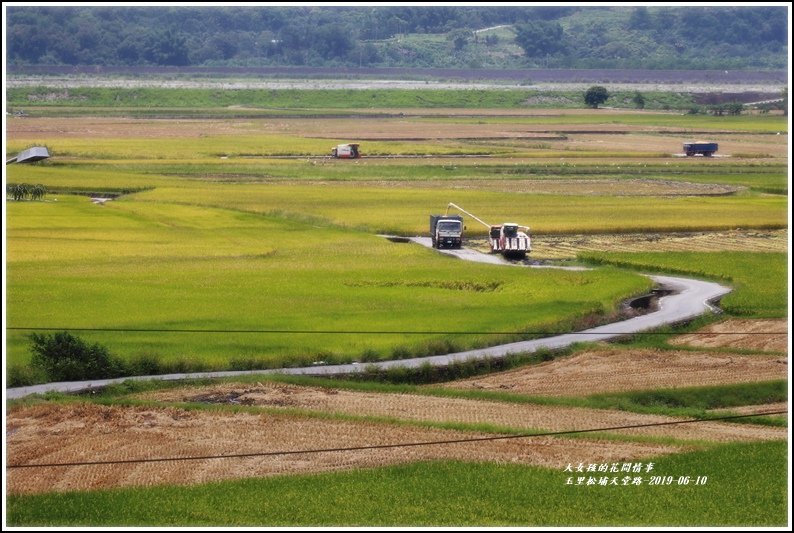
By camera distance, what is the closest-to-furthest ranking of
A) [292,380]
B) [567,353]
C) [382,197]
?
[292,380] < [567,353] < [382,197]

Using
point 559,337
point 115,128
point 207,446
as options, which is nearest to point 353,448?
point 207,446

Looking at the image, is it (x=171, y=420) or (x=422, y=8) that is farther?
Answer: (x=422, y=8)

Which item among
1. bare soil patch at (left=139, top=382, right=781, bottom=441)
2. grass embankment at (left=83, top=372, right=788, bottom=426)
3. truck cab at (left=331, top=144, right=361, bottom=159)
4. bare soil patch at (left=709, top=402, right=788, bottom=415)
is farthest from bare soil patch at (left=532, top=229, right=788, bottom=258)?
truck cab at (left=331, top=144, right=361, bottom=159)

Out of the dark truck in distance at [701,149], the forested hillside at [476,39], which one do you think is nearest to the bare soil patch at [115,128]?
the dark truck in distance at [701,149]

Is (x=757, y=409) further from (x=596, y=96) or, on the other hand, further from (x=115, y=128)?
(x=596, y=96)

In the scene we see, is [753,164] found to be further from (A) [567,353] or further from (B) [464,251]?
(A) [567,353]

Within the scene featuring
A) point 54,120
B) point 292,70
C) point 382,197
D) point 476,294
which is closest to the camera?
point 476,294

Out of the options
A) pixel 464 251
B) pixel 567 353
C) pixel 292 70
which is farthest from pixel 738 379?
pixel 292 70
